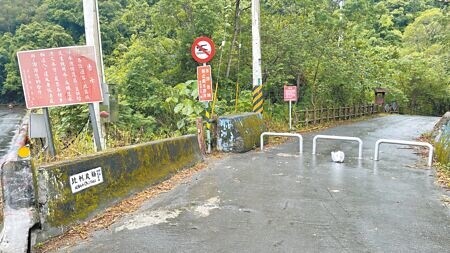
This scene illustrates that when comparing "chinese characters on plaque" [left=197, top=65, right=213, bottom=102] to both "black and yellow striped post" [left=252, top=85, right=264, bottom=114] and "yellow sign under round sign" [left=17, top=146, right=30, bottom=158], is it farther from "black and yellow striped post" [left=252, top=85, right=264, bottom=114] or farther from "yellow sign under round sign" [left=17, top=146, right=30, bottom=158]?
"yellow sign under round sign" [left=17, top=146, right=30, bottom=158]

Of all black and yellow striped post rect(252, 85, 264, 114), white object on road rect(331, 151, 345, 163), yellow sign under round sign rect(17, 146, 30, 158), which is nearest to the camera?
yellow sign under round sign rect(17, 146, 30, 158)

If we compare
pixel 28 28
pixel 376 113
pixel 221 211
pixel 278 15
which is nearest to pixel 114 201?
pixel 221 211

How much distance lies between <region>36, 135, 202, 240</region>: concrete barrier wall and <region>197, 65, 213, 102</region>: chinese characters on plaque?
7.66 ft

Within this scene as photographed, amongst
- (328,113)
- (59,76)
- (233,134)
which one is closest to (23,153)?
(59,76)

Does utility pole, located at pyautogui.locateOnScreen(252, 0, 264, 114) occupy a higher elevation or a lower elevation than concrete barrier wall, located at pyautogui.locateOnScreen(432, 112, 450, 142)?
higher

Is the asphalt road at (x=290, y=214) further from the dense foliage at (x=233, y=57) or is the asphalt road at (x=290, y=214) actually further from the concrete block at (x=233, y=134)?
the dense foliage at (x=233, y=57)

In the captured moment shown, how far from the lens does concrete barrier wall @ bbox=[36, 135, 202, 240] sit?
3904 mm

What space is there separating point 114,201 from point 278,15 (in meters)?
13.0

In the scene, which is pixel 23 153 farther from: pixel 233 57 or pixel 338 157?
pixel 233 57

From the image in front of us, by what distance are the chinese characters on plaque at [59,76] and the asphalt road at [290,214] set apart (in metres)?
2.07

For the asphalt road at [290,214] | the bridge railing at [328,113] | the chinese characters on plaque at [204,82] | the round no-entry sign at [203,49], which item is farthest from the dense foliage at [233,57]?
the asphalt road at [290,214]

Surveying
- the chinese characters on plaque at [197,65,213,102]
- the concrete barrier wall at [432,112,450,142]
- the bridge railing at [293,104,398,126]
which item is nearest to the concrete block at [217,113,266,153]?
the chinese characters on plaque at [197,65,213,102]

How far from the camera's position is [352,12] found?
17.4 meters

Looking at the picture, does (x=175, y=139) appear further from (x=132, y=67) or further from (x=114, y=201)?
(x=132, y=67)
